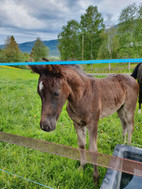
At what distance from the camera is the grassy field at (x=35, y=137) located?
5.49ft

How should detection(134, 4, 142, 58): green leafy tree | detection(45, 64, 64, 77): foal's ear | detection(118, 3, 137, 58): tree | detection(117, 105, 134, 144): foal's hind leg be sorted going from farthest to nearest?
detection(118, 3, 137, 58): tree → detection(134, 4, 142, 58): green leafy tree → detection(117, 105, 134, 144): foal's hind leg → detection(45, 64, 64, 77): foal's ear

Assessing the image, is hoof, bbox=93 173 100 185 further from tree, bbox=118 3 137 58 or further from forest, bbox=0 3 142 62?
tree, bbox=118 3 137 58

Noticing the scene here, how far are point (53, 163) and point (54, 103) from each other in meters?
1.41

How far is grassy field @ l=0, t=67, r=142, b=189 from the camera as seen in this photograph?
Result: 5.49 feet

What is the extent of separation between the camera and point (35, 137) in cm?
251

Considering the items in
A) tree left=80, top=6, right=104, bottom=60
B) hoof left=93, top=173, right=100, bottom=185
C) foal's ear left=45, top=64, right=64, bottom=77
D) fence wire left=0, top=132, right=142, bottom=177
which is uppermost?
tree left=80, top=6, right=104, bottom=60

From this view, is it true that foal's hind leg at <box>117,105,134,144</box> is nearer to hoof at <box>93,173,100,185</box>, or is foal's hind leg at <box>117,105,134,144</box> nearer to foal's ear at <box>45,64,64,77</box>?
hoof at <box>93,173,100,185</box>

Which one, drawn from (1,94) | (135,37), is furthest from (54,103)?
(135,37)

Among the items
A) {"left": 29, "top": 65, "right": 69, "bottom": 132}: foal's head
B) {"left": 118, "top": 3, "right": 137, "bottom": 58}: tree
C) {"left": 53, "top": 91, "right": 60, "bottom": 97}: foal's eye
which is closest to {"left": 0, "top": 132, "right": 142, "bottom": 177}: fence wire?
{"left": 29, "top": 65, "right": 69, "bottom": 132}: foal's head

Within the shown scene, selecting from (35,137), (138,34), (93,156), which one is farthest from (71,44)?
(138,34)

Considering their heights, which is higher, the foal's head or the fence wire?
the foal's head

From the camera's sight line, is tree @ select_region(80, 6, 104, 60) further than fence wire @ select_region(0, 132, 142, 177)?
Yes

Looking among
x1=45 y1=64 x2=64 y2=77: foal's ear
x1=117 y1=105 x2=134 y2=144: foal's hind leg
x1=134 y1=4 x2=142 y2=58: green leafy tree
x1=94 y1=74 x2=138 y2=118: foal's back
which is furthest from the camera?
x1=134 y1=4 x2=142 y2=58: green leafy tree

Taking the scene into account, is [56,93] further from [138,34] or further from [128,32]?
[128,32]
